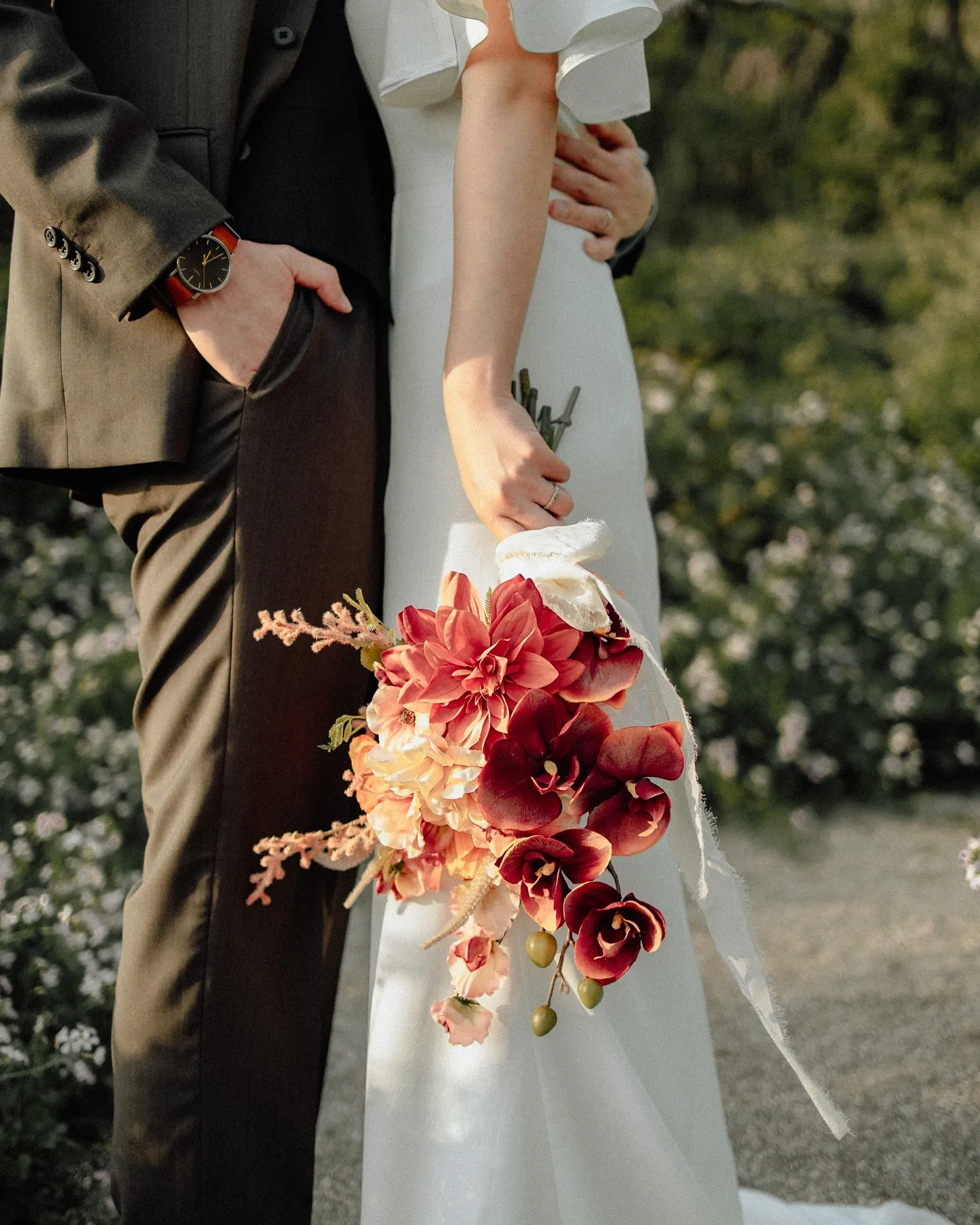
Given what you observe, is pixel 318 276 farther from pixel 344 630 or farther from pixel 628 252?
pixel 628 252

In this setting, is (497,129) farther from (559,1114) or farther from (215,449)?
(559,1114)

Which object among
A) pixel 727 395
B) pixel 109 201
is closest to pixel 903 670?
pixel 727 395

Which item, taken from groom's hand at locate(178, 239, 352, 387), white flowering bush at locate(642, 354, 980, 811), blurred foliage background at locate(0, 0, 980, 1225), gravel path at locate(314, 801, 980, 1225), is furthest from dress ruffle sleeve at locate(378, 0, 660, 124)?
white flowering bush at locate(642, 354, 980, 811)

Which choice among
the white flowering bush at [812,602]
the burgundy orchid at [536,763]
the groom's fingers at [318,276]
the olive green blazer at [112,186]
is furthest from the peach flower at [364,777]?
the white flowering bush at [812,602]

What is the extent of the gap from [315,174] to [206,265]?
185mm

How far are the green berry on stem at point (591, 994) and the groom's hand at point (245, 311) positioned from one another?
68cm

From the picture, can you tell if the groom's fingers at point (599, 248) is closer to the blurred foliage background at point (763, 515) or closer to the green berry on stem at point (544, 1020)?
the green berry on stem at point (544, 1020)

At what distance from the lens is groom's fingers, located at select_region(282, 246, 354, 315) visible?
1306 mm

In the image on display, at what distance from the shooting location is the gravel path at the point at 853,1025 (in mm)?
2096

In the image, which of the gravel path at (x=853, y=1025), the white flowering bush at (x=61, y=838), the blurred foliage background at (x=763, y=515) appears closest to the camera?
the white flowering bush at (x=61, y=838)

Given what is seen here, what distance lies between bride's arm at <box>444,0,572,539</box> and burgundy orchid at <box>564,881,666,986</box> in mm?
369

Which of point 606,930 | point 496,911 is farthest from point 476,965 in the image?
point 606,930

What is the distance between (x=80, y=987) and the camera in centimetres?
215

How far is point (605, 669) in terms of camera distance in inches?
44.7
